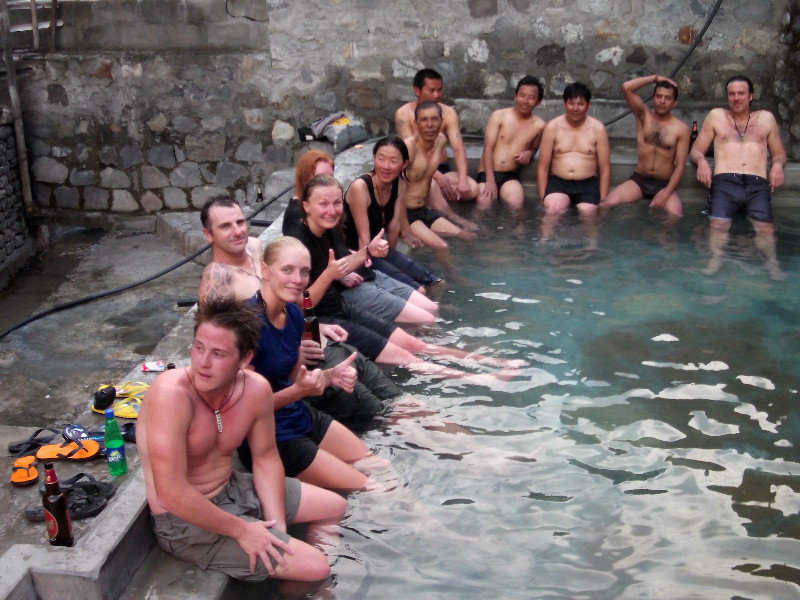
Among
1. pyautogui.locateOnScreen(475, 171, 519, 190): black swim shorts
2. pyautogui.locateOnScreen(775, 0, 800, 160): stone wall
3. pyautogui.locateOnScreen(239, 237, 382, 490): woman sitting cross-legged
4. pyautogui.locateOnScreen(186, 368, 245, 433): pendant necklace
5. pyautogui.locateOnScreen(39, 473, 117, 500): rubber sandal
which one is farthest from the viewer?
pyautogui.locateOnScreen(775, 0, 800, 160): stone wall

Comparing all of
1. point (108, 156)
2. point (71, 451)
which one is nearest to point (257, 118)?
point (108, 156)

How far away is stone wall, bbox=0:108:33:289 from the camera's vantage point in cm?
1023

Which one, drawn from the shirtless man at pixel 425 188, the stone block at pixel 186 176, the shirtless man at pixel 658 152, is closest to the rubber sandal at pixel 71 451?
the shirtless man at pixel 425 188

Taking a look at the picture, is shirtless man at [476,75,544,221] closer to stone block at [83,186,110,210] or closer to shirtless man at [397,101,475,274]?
shirtless man at [397,101,475,274]

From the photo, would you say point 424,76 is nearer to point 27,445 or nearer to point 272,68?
point 272,68

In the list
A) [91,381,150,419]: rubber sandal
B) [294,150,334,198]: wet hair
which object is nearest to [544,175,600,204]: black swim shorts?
[294,150,334,198]: wet hair

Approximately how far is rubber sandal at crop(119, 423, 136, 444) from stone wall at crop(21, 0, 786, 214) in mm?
6608

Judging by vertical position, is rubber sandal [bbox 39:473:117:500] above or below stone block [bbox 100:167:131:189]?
below

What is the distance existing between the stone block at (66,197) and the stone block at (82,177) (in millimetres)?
117

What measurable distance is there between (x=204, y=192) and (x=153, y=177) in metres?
0.67

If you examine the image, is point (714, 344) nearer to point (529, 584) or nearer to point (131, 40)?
point (529, 584)

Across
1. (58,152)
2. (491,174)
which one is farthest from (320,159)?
(58,152)

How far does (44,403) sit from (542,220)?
4555mm

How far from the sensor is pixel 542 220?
8203 mm
